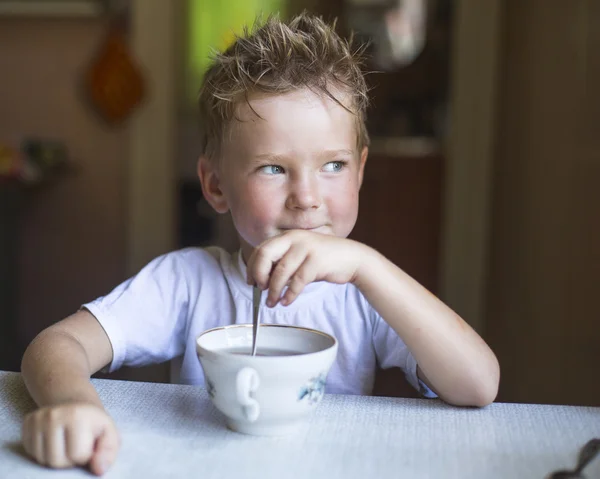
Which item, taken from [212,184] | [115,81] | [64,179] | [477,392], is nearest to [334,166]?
[212,184]

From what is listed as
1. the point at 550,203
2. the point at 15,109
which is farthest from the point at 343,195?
the point at 15,109

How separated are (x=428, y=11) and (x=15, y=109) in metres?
2.51

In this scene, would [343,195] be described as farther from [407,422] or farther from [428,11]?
[428,11]

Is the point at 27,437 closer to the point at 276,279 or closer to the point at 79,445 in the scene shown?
the point at 79,445

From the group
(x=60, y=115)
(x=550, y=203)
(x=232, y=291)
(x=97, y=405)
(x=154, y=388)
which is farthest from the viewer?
(x=60, y=115)

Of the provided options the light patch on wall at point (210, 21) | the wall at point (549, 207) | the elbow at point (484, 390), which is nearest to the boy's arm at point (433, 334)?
the elbow at point (484, 390)

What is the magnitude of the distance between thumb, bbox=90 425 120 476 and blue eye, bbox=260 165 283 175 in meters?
0.38

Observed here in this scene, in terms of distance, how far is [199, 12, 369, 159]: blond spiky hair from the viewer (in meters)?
0.92

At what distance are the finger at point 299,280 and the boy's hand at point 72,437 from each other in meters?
0.19

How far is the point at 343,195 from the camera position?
0.92 m

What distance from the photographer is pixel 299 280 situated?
729 mm

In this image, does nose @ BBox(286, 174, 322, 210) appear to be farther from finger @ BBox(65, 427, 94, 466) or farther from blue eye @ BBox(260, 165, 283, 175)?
finger @ BBox(65, 427, 94, 466)

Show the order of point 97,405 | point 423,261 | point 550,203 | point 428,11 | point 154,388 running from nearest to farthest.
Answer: point 97,405 < point 154,388 < point 550,203 < point 423,261 < point 428,11

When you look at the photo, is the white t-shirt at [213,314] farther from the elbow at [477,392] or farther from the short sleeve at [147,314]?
the elbow at [477,392]
